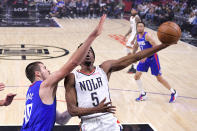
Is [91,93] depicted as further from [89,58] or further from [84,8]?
[84,8]

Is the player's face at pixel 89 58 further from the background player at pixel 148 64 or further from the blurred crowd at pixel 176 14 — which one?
the blurred crowd at pixel 176 14

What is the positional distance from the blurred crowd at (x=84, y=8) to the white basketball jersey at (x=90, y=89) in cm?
1816

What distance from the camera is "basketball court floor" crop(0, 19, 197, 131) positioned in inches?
245

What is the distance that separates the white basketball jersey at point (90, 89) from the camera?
11.3ft

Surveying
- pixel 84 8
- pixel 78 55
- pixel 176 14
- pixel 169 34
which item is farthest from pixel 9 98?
pixel 84 8

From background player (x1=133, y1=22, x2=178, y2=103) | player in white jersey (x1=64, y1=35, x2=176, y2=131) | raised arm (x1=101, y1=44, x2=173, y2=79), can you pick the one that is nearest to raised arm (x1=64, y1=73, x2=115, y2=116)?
player in white jersey (x1=64, y1=35, x2=176, y2=131)

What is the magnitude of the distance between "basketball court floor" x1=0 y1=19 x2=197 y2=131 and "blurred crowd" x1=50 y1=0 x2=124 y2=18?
5.14 meters

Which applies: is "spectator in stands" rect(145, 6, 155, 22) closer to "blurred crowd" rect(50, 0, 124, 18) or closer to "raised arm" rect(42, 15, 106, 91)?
"blurred crowd" rect(50, 0, 124, 18)

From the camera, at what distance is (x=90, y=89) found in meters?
3.46

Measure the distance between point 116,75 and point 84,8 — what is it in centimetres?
1364

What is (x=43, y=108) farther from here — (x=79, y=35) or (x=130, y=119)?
(x=79, y=35)

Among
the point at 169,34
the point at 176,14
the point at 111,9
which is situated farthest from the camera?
the point at 111,9

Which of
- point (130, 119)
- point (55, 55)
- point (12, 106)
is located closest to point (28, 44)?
point (55, 55)

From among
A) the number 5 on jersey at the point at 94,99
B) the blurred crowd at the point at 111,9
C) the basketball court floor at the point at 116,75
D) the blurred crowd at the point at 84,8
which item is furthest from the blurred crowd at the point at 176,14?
the number 5 on jersey at the point at 94,99
